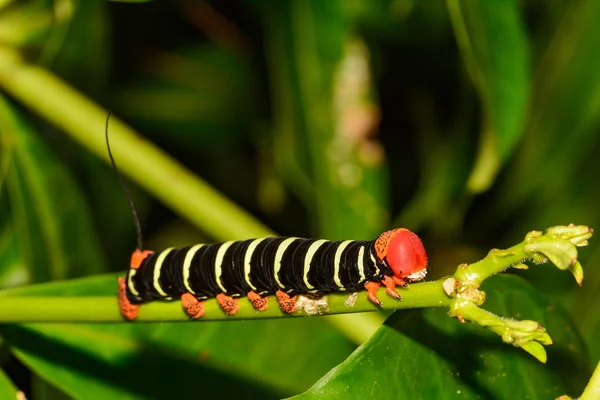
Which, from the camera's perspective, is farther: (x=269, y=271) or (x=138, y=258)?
(x=138, y=258)

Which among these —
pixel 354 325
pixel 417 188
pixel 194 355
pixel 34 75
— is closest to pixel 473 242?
pixel 417 188

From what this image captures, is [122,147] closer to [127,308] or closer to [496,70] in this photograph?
[127,308]

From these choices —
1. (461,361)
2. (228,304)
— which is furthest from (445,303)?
(228,304)

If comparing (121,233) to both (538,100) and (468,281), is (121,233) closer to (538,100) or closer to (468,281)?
(538,100)

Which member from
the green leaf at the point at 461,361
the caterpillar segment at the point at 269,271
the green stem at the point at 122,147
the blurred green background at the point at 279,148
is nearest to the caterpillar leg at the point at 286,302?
the caterpillar segment at the point at 269,271

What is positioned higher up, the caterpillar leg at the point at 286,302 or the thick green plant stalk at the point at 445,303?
the thick green plant stalk at the point at 445,303

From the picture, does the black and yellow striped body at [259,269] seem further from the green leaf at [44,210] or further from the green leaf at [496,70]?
the green leaf at [496,70]

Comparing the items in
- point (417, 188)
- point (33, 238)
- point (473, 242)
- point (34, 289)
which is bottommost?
point (473, 242)
